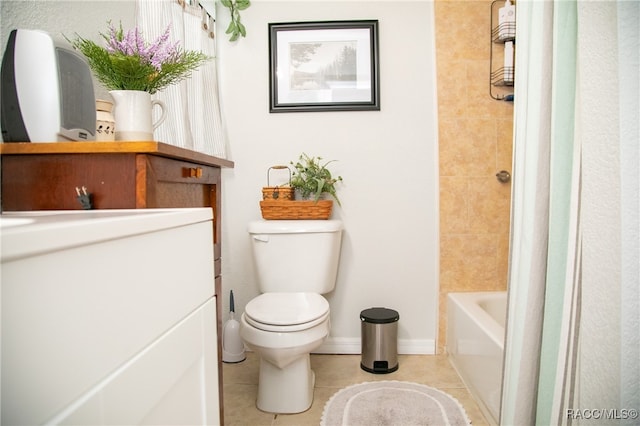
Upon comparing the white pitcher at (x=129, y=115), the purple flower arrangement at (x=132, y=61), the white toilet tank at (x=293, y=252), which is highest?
the purple flower arrangement at (x=132, y=61)

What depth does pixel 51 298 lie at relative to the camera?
34 centimetres

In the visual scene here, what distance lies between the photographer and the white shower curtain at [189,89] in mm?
1620

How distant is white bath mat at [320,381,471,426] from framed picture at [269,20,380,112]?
150 cm

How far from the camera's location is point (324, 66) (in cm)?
226

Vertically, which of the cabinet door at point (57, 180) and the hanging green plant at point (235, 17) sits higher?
the hanging green plant at point (235, 17)

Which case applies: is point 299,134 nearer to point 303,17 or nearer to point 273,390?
point 303,17

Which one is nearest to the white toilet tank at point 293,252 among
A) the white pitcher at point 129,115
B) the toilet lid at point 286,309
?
the toilet lid at point 286,309

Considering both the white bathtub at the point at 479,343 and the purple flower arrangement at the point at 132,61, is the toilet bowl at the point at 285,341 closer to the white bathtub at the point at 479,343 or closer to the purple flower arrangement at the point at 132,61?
the white bathtub at the point at 479,343

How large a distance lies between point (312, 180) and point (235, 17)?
1033mm

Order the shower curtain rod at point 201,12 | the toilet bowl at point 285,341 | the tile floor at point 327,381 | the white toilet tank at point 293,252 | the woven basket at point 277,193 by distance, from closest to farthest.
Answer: the toilet bowl at point 285,341, the tile floor at point 327,381, the shower curtain rod at point 201,12, the white toilet tank at point 293,252, the woven basket at point 277,193

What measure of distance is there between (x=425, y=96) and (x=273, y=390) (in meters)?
1.74

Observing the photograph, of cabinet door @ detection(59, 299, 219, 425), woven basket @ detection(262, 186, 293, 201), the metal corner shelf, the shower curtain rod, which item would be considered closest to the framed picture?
the shower curtain rod

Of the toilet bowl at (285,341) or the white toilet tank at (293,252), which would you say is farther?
the white toilet tank at (293,252)

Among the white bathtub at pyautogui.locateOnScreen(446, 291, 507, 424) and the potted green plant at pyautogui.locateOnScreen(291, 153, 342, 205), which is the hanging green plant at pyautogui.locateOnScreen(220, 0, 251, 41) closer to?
the potted green plant at pyautogui.locateOnScreen(291, 153, 342, 205)
